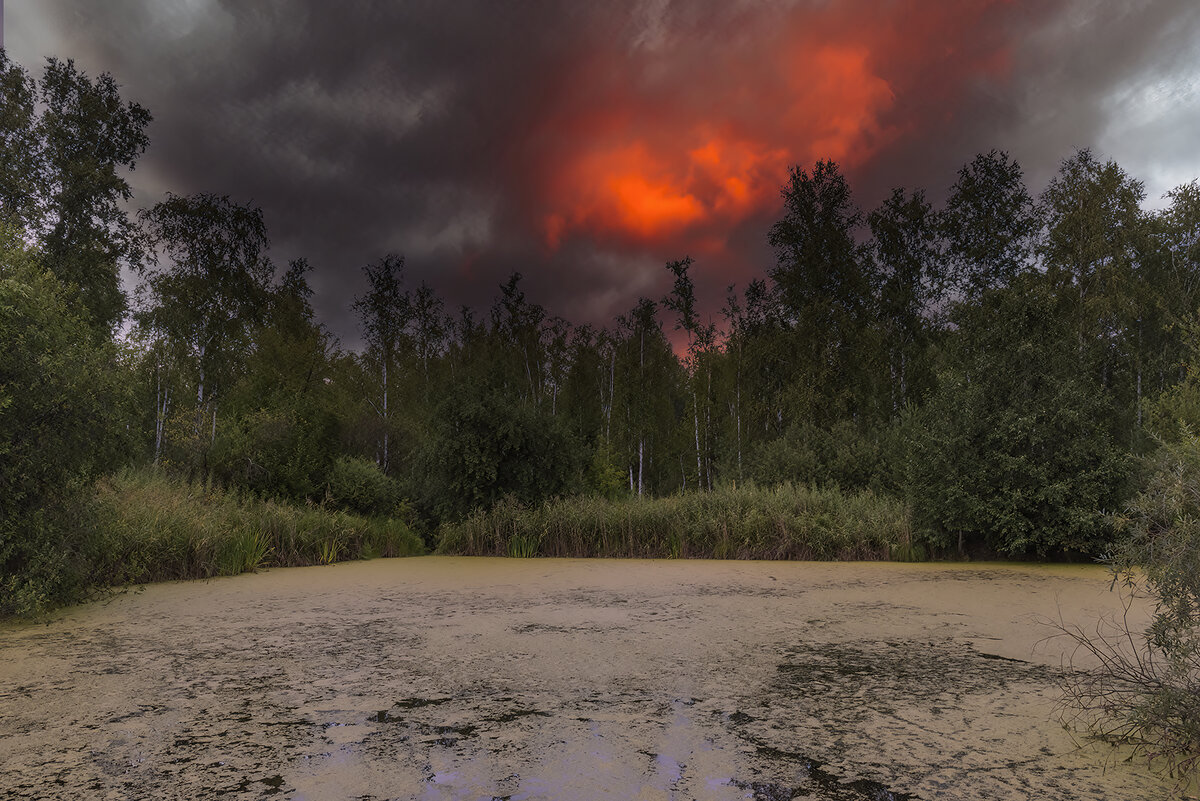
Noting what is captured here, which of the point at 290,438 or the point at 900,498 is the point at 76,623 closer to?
the point at 290,438

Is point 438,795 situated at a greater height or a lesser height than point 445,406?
lesser

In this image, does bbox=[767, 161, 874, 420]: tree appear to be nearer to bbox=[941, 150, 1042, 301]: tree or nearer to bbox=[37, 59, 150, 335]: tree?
bbox=[941, 150, 1042, 301]: tree

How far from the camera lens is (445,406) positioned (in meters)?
11.4

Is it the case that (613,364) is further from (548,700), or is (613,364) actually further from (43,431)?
(548,700)

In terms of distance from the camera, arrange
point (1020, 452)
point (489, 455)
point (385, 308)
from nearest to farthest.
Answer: point (1020, 452) → point (489, 455) → point (385, 308)

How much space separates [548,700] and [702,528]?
21.9 feet

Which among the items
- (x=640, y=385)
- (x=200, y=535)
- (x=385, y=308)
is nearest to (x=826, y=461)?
(x=200, y=535)

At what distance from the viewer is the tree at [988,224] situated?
17047 mm

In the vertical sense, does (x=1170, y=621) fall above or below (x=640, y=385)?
below

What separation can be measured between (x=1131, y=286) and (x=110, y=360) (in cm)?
1995

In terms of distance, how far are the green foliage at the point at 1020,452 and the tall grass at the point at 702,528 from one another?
27.8 inches

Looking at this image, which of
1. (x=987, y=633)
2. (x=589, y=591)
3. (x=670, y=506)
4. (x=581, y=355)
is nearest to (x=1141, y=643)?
(x=987, y=633)

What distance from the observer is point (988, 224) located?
17203 mm

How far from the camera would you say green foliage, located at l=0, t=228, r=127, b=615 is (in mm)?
4664
